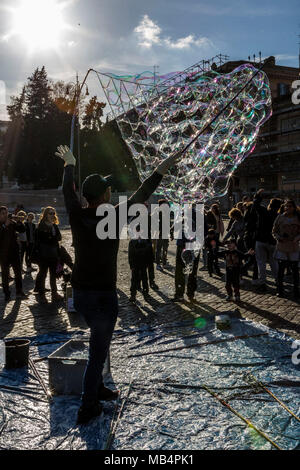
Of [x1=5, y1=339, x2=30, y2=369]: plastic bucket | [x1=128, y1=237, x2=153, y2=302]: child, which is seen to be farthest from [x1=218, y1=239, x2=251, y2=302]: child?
[x1=5, y1=339, x2=30, y2=369]: plastic bucket

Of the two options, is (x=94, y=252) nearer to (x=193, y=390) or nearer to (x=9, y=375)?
(x=193, y=390)

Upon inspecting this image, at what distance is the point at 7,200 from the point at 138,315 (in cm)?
4157

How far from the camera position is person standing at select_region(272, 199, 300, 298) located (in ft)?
25.7

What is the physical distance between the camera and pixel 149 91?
741 cm

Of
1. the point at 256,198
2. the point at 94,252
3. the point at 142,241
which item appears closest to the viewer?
the point at 94,252

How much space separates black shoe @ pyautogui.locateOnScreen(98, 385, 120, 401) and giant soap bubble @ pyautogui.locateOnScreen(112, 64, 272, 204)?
12.9 feet

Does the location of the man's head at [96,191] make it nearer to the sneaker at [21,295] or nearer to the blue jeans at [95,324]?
the blue jeans at [95,324]

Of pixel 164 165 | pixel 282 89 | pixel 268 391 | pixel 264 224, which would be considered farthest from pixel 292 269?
pixel 282 89

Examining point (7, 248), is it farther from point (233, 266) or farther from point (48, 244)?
point (233, 266)

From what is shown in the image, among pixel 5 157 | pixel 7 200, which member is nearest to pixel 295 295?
pixel 7 200

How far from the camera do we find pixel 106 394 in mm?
3867

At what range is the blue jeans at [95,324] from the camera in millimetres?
3406

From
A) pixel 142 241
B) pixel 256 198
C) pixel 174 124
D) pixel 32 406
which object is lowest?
pixel 32 406

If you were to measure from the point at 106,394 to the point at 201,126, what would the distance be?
15.1 ft
